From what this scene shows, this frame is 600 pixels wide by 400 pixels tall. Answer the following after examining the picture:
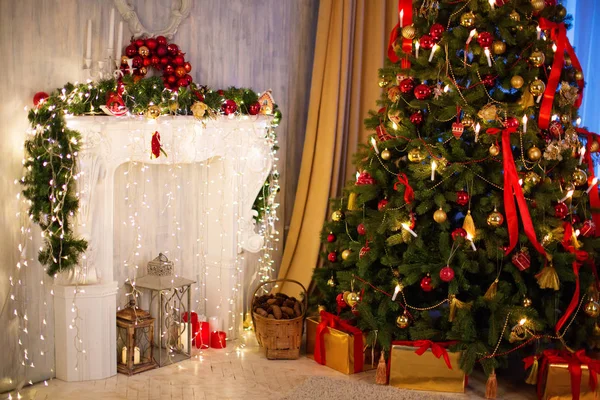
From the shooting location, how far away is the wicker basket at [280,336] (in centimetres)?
447

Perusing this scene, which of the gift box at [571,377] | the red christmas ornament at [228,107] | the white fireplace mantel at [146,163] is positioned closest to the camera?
the gift box at [571,377]

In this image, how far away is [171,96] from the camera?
4207 mm

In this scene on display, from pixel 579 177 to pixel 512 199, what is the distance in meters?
0.42

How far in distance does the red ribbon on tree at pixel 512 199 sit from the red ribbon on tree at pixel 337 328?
40.1 inches

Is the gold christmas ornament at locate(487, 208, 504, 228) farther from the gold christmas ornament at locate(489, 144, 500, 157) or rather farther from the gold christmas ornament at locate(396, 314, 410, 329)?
the gold christmas ornament at locate(396, 314, 410, 329)

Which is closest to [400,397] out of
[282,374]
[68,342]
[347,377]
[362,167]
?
[347,377]

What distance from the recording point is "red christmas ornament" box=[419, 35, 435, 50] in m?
4.00

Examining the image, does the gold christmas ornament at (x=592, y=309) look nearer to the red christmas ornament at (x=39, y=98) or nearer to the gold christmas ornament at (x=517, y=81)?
the gold christmas ornament at (x=517, y=81)

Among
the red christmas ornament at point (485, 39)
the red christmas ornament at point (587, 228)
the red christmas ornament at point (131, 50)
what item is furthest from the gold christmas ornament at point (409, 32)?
the red christmas ornament at point (131, 50)

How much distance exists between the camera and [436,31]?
157 inches

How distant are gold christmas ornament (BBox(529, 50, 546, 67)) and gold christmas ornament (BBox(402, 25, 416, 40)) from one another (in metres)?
0.63

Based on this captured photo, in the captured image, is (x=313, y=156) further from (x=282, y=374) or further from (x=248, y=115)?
(x=282, y=374)

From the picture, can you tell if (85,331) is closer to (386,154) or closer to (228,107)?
(228,107)

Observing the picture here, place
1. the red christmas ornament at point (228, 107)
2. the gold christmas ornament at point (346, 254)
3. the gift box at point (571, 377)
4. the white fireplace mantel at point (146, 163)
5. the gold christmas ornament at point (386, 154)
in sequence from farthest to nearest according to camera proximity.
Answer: the red christmas ornament at point (228, 107), the gold christmas ornament at point (346, 254), the gold christmas ornament at point (386, 154), the white fireplace mantel at point (146, 163), the gift box at point (571, 377)
